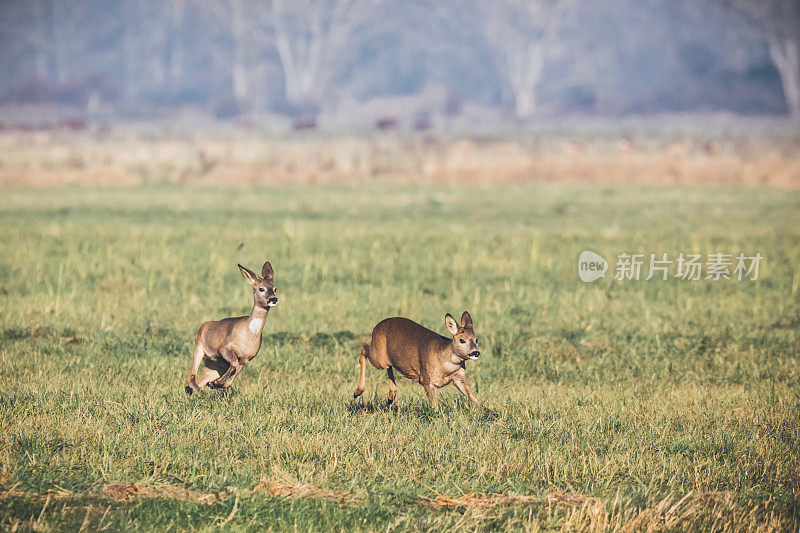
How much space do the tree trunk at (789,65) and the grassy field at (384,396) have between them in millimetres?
73961

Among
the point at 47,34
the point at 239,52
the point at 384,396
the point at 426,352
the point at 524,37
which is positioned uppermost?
the point at 47,34

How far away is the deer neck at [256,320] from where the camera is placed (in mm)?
8414

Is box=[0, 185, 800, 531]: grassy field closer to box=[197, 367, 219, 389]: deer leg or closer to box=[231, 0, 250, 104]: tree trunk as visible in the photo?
box=[197, 367, 219, 389]: deer leg

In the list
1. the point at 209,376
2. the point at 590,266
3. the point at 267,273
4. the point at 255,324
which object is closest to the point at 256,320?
the point at 255,324

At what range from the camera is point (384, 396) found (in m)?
10.5

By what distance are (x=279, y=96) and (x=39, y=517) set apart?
102115 mm

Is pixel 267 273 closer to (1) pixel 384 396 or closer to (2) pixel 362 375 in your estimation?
(2) pixel 362 375

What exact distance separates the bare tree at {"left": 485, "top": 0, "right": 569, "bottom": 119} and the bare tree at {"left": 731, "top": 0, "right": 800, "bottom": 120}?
1709 cm

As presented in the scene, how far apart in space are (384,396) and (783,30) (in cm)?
9158

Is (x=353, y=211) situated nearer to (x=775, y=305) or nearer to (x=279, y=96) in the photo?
(x=775, y=305)

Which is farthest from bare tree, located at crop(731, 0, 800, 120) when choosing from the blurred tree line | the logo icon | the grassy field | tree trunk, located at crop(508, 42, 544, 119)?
the logo icon

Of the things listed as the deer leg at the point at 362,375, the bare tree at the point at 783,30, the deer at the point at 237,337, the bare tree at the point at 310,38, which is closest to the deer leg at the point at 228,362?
the deer at the point at 237,337

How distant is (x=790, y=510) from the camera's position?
7703 millimetres

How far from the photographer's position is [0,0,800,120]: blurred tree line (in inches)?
3738
